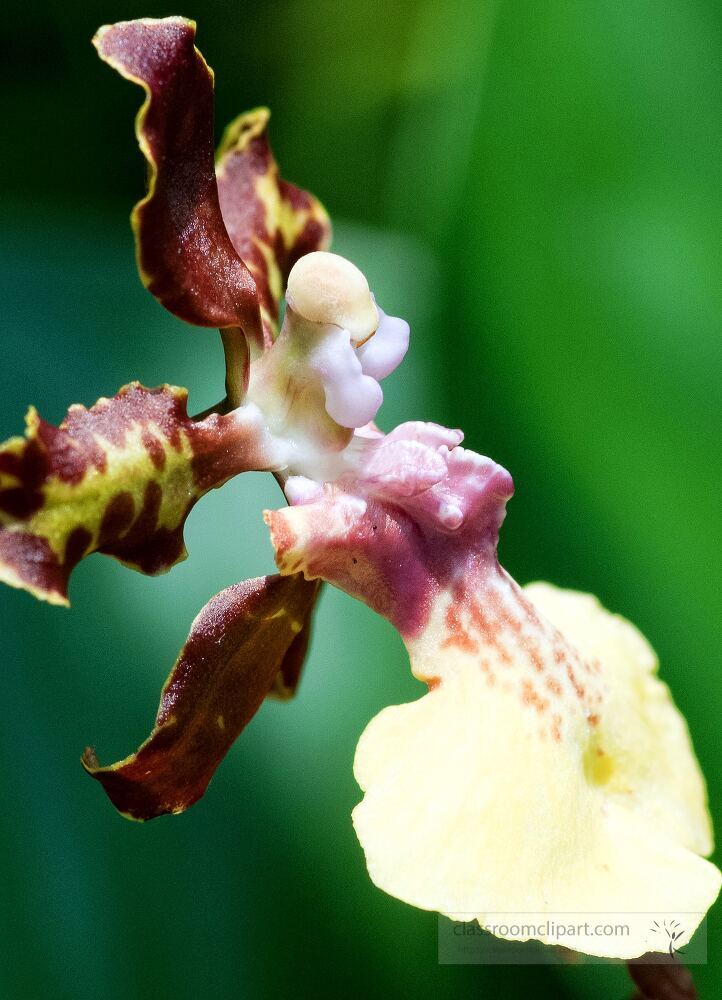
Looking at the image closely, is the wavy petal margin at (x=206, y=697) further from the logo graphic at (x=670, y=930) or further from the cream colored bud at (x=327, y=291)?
the logo graphic at (x=670, y=930)

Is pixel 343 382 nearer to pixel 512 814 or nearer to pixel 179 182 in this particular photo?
pixel 179 182

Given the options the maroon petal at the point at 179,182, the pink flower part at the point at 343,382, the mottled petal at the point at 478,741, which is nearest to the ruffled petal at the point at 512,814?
the mottled petal at the point at 478,741

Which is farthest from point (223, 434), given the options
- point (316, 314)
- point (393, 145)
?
point (393, 145)

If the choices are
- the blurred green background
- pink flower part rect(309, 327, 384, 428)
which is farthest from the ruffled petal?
the blurred green background

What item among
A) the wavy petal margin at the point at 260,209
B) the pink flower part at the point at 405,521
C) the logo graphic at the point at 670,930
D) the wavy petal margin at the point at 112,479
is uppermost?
the wavy petal margin at the point at 260,209

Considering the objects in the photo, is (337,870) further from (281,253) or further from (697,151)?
(697,151)

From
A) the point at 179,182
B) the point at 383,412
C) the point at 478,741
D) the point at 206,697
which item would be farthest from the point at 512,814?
the point at 383,412
